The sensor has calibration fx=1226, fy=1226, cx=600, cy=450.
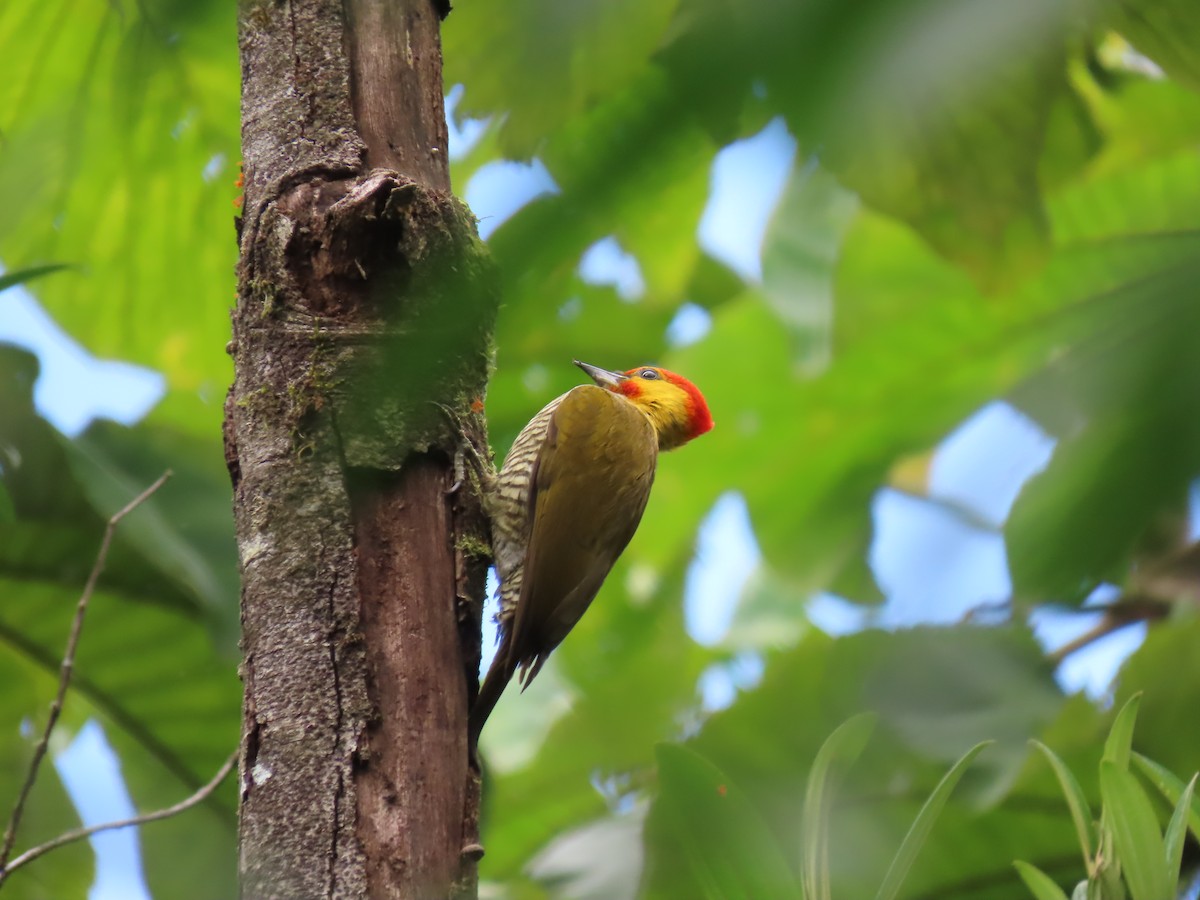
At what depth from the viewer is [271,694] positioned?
1812 mm

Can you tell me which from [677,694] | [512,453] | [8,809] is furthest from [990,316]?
[677,694]

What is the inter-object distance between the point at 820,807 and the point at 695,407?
9.12 feet

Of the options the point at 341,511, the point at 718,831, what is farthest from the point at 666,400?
the point at 718,831

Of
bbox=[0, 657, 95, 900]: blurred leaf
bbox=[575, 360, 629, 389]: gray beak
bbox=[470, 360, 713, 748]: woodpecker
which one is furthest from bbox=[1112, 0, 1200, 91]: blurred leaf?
bbox=[575, 360, 629, 389]: gray beak

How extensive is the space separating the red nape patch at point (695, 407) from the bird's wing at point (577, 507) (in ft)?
1.53

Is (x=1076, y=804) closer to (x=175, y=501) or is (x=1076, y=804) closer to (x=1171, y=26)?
(x=1171, y=26)

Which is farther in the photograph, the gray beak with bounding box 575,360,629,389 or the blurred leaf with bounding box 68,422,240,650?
the gray beak with bounding box 575,360,629,389

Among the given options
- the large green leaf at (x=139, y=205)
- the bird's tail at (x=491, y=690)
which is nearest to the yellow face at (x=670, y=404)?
the large green leaf at (x=139, y=205)

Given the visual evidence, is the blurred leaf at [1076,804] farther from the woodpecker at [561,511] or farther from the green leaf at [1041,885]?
the woodpecker at [561,511]

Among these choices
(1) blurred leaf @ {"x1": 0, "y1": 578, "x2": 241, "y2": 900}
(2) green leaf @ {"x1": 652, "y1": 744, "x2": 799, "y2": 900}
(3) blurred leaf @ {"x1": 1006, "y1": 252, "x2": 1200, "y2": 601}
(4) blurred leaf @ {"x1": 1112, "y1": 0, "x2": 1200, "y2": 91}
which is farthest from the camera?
(1) blurred leaf @ {"x1": 0, "y1": 578, "x2": 241, "y2": 900}

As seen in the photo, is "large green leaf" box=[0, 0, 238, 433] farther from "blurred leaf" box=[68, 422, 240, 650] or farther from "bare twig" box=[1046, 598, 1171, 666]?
"bare twig" box=[1046, 598, 1171, 666]

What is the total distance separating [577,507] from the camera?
130 inches

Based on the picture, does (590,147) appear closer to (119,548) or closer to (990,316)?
(990,316)

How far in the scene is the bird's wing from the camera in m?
3.02
